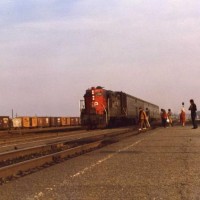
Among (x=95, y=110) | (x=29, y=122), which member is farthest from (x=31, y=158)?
(x=29, y=122)

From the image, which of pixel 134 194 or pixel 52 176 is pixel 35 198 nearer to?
pixel 134 194

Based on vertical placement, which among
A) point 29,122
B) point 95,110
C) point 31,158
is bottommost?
point 31,158

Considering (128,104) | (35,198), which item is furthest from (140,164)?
(128,104)

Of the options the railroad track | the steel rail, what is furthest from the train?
the steel rail

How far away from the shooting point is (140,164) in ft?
32.3

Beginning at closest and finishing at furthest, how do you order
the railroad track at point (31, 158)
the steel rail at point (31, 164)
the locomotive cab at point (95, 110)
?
the steel rail at point (31, 164) → the railroad track at point (31, 158) → the locomotive cab at point (95, 110)

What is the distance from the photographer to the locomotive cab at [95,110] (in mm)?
37344

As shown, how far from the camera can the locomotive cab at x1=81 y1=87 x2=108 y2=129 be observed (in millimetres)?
37344

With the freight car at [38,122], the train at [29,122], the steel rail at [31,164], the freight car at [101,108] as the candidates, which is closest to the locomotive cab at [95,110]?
the freight car at [101,108]

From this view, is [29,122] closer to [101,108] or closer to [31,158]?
[101,108]

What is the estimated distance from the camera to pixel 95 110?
37.8 m

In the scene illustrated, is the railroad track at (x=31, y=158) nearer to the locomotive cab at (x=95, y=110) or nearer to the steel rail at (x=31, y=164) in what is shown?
the steel rail at (x=31, y=164)

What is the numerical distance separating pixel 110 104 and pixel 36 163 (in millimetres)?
28058

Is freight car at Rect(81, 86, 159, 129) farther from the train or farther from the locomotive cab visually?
the train
